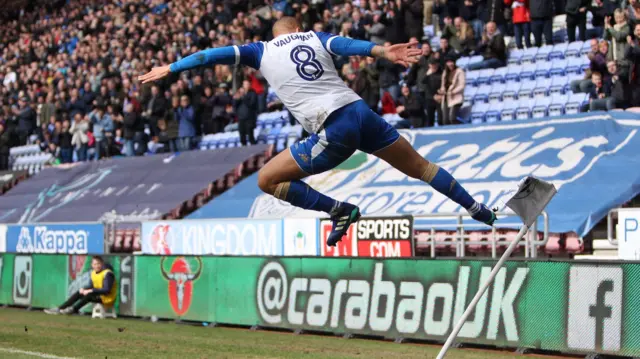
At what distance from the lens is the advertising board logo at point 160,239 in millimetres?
19438

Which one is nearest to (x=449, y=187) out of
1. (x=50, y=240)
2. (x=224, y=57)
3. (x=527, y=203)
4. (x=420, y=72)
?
(x=527, y=203)

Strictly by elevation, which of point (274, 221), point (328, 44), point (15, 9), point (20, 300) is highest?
point (15, 9)

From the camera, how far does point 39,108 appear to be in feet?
110

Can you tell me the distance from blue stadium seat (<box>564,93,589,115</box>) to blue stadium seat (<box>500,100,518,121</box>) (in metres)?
1.03

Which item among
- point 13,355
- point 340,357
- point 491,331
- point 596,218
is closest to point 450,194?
point 340,357

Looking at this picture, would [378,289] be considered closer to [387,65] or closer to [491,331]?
[491,331]

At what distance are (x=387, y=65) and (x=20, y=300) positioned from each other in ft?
28.0

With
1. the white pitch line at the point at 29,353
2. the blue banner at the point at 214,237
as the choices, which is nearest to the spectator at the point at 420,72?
the blue banner at the point at 214,237

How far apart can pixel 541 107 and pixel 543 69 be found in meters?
0.90

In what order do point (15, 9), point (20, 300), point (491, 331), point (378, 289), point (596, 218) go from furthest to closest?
point (15, 9) → point (20, 300) → point (596, 218) → point (378, 289) → point (491, 331)

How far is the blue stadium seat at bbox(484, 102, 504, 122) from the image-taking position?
2128cm

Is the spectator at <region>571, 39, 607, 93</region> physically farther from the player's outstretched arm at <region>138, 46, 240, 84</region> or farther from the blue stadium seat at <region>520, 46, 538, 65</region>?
the player's outstretched arm at <region>138, 46, 240, 84</region>

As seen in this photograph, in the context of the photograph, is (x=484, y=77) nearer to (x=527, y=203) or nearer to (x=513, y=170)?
(x=513, y=170)

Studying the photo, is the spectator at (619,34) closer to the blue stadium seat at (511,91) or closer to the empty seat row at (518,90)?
the empty seat row at (518,90)
